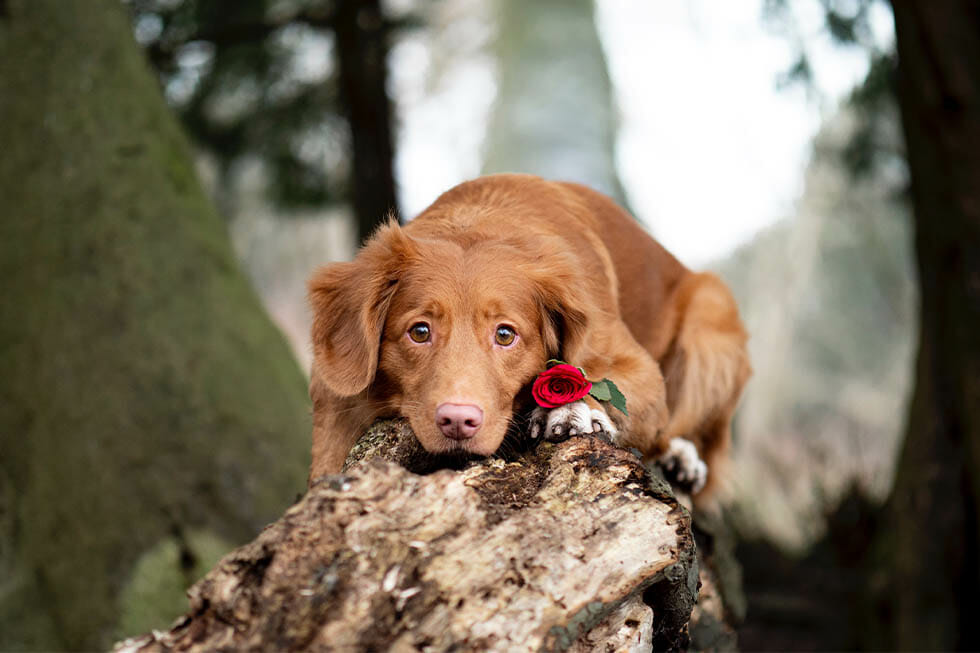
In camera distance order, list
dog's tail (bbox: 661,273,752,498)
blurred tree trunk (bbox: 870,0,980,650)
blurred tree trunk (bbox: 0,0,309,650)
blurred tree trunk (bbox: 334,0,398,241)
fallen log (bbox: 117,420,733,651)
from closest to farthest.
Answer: fallen log (bbox: 117,420,733,651) → dog's tail (bbox: 661,273,752,498) → blurred tree trunk (bbox: 0,0,309,650) → blurred tree trunk (bbox: 870,0,980,650) → blurred tree trunk (bbox: 334,0,398,241)

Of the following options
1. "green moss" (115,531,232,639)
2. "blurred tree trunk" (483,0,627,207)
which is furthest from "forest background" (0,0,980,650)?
"blurred tree trunk" (483,0,627,207)

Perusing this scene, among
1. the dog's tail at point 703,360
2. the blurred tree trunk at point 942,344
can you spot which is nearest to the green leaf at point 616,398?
the dog's tail at point 703,360

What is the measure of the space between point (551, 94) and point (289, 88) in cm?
1535

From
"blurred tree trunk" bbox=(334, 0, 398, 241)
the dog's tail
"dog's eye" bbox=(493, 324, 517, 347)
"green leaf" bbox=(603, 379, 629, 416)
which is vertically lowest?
the dog's tail

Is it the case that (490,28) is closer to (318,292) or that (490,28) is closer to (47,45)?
(47,45)

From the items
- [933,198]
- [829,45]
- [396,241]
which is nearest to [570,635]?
[396,241]

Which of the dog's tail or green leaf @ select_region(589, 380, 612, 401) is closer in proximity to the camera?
green leaf @ select_region(589, 380, 612, 401)

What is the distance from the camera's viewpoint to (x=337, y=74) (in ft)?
29.2

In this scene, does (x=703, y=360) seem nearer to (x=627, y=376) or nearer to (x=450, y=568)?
(x=627, y=376)

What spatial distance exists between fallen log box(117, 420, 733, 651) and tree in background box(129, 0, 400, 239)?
566 centimetres

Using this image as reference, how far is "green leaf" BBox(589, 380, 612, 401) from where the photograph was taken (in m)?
3.21

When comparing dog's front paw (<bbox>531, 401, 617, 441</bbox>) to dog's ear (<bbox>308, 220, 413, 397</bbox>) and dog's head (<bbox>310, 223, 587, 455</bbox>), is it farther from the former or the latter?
dog's ear (<bbox>308, 220, 413, 397</bbox>)

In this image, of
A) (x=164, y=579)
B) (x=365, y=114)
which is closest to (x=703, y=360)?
(x=164, y=579)

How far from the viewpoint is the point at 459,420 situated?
277 cm
